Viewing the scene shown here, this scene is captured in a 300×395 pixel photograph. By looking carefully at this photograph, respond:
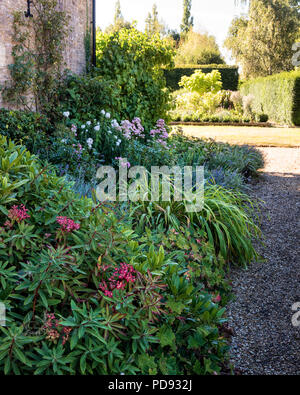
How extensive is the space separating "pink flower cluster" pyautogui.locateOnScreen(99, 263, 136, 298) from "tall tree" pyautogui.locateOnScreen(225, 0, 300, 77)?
24.3 m

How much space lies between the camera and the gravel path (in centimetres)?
216

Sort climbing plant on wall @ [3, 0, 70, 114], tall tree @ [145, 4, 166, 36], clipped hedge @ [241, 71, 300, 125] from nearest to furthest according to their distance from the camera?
climbing plant on wall @ [3, 0, 70, 114] → clipped hedge @ [241, 71, 300, 125] → tall tree @ [145, 4, 166, 36]

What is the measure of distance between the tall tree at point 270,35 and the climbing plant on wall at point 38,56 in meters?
20.2

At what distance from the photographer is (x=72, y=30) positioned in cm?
Answer: 591

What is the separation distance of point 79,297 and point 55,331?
23cm

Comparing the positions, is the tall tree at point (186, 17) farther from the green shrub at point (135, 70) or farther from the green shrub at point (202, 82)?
the green shrub at point (135, 70)

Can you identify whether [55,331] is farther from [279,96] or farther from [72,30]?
[279,96]

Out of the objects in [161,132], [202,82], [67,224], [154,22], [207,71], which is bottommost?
[67,224]

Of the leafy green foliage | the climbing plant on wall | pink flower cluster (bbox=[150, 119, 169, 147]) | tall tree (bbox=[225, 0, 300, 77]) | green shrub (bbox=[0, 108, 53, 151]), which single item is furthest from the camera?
the leafy green foliage

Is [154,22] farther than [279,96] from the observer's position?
Yes

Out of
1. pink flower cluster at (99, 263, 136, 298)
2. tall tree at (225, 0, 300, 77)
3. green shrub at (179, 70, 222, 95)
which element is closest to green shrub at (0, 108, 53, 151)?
pink flower cluster at (99, 263, 136, 298)

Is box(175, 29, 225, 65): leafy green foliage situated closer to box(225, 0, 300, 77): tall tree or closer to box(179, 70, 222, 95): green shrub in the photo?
box(225, 0, 300, 77): tall tree

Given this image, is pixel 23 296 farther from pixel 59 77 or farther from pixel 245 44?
pixel 245 44

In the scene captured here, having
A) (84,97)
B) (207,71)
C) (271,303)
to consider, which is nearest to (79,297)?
(271,303)
